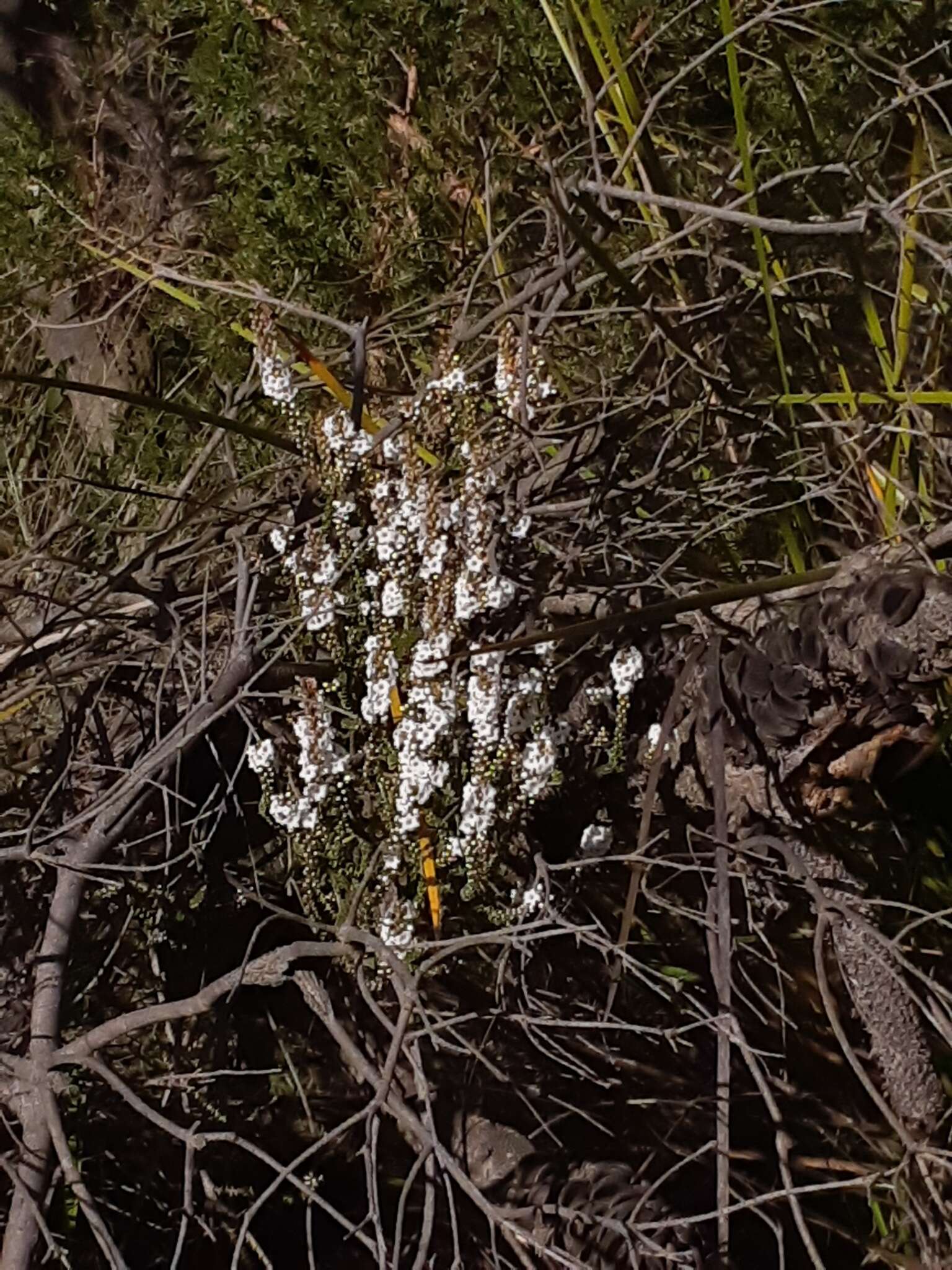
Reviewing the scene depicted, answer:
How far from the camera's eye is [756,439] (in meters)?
1.24

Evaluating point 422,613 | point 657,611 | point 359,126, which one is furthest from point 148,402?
point 359,126

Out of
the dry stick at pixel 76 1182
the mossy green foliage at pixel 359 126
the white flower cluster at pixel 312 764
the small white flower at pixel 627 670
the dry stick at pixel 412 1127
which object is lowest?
the dry stick at pixel 412 1127

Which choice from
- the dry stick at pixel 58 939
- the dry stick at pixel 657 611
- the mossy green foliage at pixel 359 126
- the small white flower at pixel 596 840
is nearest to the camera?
the dry stick at pixel 657 611

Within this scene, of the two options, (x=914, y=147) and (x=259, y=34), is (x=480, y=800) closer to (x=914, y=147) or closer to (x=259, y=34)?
(x=914, y=147)

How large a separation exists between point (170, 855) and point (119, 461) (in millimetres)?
840

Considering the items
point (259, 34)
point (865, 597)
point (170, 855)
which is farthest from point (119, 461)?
point (865, 597)

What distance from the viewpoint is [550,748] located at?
1.09 metres

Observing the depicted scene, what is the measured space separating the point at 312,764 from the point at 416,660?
0.13m

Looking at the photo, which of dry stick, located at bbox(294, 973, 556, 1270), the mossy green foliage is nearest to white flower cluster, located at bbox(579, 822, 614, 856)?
dry stick, located at bbox(294, 973, 556, 1270)

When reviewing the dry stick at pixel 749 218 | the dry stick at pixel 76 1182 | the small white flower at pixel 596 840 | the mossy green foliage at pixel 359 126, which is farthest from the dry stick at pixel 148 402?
the mossy green foliage at pixel 359 126

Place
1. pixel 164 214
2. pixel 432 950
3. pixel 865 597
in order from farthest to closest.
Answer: pixel 164 214, pixel 432 950, pixel 865 597

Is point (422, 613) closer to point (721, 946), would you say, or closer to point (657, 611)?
point (657, 611)

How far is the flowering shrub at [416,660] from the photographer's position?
42.3 inches

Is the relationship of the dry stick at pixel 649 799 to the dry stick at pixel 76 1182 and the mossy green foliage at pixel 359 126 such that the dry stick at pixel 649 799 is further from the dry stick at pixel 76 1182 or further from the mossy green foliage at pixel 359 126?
the mossy green foliage at pixel 359 126
